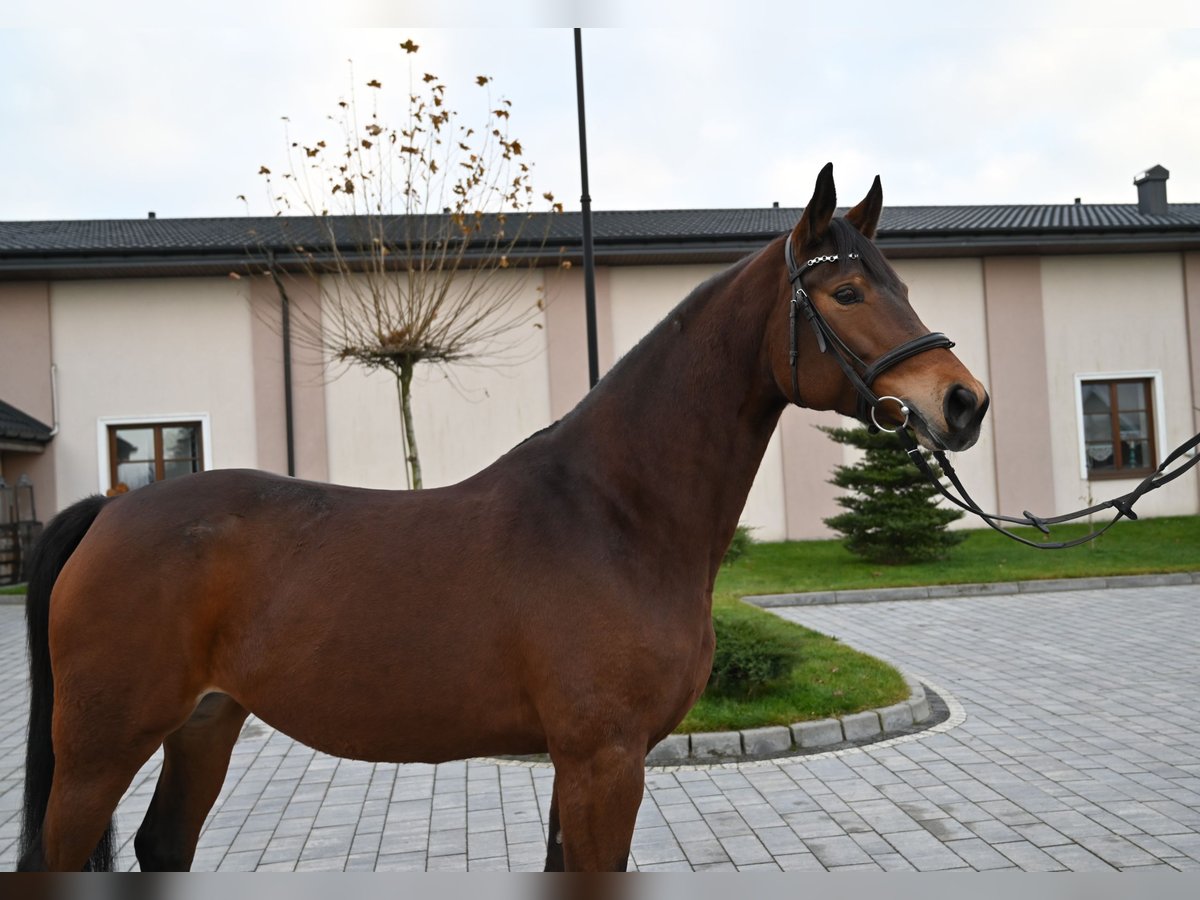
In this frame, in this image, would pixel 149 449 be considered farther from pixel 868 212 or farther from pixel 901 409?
pixel 901 409

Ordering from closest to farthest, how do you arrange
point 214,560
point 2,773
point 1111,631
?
point 214,560 < point 2,773 < point 1111,631

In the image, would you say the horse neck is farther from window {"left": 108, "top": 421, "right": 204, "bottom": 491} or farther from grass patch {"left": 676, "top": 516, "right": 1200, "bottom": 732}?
window {"left": 108, "top": 421, "right": 204, "bottom": 491}

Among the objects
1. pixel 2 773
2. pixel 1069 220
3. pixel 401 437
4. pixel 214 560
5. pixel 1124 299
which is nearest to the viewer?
pixel 214 560

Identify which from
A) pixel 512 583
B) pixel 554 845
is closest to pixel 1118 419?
pixel 554 845

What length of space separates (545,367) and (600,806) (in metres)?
15.1

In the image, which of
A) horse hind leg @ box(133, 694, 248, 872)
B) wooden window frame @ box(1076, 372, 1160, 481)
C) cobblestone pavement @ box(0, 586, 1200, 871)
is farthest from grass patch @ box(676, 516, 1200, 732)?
horse hind leg @ box(133, 694, 248, 872)

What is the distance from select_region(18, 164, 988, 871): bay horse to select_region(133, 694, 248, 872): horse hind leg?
190 mm

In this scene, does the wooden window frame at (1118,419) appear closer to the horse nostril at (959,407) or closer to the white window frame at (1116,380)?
the white window frame at (1116,380)

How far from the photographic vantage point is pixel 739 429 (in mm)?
2326

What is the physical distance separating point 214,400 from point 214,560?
607 inches

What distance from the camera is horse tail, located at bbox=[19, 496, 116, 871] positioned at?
2.39m

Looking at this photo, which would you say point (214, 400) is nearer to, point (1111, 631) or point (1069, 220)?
point (1111, 631)

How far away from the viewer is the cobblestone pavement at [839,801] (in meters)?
3.71

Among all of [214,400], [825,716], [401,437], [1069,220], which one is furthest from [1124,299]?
[214,400]
